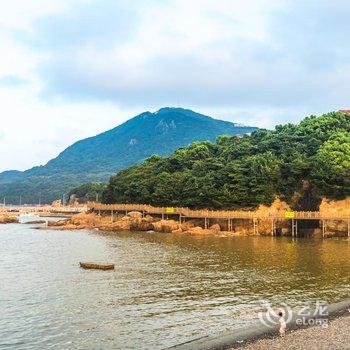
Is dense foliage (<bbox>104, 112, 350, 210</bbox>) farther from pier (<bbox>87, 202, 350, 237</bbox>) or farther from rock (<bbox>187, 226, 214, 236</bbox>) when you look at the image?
rock (<bbox>187, 226, 214, 236</bbox>)

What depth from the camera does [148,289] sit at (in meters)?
33.6

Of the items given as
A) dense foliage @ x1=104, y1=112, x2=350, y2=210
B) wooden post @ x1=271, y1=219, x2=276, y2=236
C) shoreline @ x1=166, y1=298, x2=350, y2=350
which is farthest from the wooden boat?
dense foliage @ x1=104, y1=112, x2=350, y2=210

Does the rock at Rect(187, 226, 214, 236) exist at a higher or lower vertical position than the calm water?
higher

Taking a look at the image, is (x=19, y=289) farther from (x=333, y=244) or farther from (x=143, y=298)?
(x=333, y=244)

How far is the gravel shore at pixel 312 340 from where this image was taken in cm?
1922

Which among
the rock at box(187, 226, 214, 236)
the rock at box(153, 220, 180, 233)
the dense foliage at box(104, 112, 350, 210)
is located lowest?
the rock at box(187, 226, 214, 236)

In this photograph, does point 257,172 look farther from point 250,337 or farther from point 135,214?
point 250,337

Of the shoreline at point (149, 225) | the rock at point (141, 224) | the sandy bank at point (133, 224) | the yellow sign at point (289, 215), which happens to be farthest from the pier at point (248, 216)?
the rock at point (141, 224)

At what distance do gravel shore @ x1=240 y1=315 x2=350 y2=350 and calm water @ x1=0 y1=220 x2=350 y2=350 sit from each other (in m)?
4.38

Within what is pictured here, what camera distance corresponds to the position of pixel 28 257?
51094mm

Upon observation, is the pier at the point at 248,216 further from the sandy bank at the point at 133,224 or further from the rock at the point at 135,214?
the rock at the point at 135,214

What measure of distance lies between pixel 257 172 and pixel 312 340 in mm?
62597

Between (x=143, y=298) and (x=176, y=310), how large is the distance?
145 inches

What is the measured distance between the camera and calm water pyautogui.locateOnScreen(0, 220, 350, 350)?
77.8 feet
